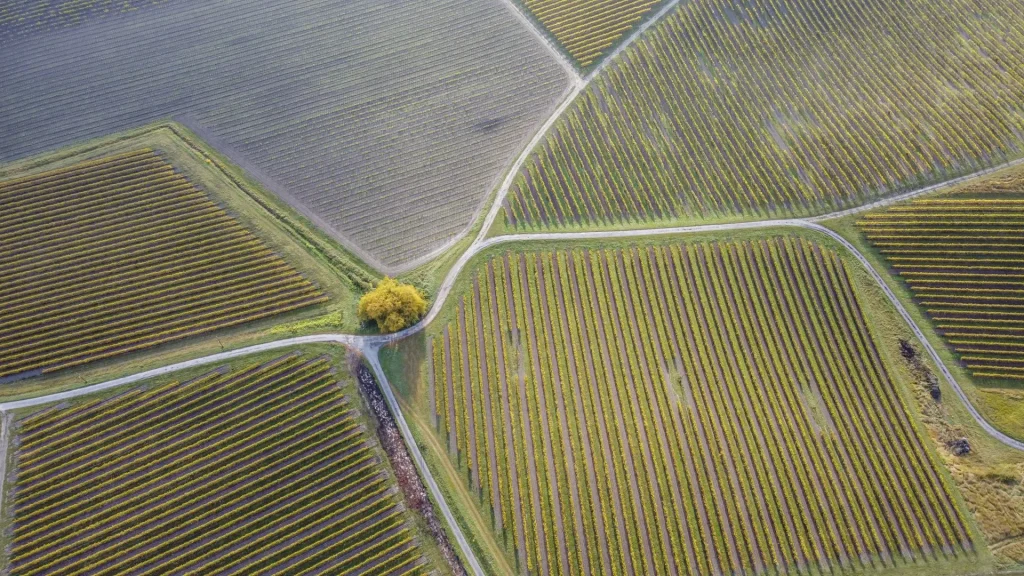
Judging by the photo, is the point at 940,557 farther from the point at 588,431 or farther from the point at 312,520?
the point at 312,520

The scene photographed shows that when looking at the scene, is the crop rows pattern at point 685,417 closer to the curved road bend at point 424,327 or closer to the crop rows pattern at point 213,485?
the curved road bend at point 424,327

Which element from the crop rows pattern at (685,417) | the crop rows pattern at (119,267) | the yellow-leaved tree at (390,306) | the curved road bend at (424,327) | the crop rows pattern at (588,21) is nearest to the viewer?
the crop rows pattern at (685,417)

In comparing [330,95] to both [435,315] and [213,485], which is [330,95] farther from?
[213,485]

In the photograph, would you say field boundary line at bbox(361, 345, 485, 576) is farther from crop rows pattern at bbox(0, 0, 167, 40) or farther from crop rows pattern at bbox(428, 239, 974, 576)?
crop rows pattern at bbox(0, 0, 167, 40)

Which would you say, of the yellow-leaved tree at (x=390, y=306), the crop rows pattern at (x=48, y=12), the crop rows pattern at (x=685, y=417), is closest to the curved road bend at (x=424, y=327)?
the yellow-leaved tree at (x=390, y=306)

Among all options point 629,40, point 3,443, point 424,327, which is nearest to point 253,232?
point 424,327

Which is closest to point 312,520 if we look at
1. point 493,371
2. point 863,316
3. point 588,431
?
point 493,371
